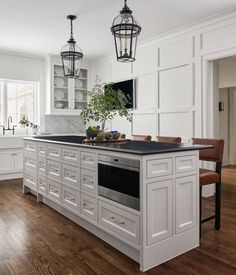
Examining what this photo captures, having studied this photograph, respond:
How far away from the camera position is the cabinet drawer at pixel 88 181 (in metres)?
2.71

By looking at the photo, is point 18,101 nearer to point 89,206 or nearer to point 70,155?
point 70,155

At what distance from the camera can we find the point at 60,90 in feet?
21.6

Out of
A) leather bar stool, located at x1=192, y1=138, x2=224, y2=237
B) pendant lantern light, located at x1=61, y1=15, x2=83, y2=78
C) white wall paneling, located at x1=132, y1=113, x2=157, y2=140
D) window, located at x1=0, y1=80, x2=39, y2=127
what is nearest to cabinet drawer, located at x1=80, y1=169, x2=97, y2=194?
leather bar stool, located at x1=192, y1=138, x2=224, y2=237

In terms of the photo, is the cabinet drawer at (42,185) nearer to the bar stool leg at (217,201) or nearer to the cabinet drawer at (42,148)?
the cabinet drawer at (42,148)

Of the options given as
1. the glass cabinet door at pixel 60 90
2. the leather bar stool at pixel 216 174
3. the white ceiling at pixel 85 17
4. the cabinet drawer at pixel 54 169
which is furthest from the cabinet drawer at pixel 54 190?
the glass cabinet door at pixel 60 90

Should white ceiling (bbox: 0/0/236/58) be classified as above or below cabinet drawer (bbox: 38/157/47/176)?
above

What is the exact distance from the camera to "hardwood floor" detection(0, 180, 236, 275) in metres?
2.16

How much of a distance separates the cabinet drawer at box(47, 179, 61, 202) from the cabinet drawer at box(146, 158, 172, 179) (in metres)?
1.63

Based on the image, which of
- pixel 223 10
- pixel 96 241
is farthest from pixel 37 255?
pixel 223 10

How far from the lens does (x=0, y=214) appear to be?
3.54m

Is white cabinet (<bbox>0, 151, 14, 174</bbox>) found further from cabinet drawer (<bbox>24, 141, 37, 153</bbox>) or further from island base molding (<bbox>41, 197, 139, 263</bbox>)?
island base molding (<bbox>41, 197, 139, 263</bbox>)

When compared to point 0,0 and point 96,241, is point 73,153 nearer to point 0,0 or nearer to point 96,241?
point 96,241

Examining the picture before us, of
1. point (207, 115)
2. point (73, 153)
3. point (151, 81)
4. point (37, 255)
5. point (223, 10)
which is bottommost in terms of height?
point (37, 255)

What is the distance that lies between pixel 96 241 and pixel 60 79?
15.5ft
